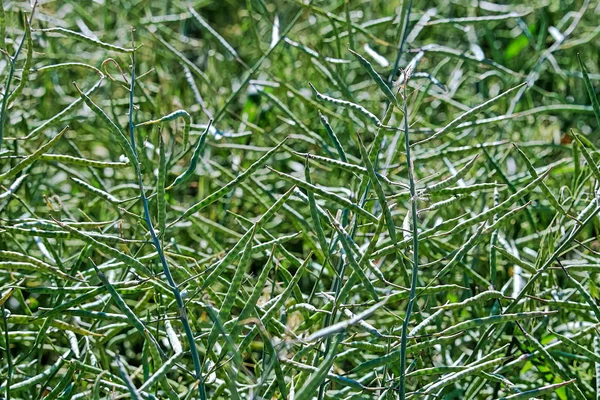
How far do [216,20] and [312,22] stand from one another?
0.39 metres

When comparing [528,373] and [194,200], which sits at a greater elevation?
[194,200]

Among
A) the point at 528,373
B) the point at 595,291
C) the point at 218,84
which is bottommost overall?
the point at 528,373

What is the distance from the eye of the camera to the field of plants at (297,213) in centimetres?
63

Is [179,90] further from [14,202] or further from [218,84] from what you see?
[14,202]

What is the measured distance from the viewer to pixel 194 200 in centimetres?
125

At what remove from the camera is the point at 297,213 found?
0.90 meters

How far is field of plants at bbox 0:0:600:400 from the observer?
0.63 meters

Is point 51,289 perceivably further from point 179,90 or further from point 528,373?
point 179,90

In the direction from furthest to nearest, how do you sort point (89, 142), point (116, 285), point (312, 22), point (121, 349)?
point (312, 22)
point (89, 142)
point (121, 349)
point (116, 285)

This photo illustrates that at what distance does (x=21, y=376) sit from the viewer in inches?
31.3

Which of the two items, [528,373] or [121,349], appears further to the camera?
[121,349]

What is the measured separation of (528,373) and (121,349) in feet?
1.60

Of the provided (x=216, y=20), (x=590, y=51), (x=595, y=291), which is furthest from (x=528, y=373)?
(x=216, y=20)

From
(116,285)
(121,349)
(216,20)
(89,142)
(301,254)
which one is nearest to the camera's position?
(116,285)
